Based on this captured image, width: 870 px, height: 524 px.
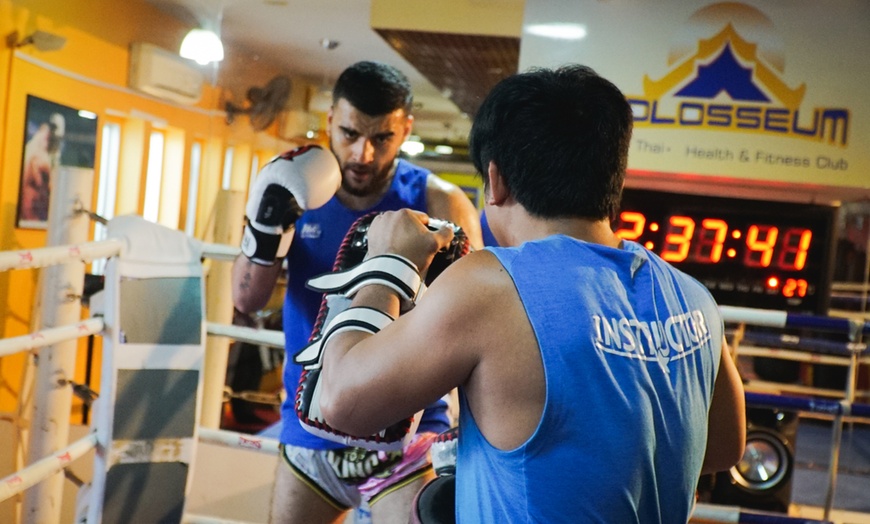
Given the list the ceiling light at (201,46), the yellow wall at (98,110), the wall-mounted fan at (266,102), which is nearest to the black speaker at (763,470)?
the ceiling light at (201,46)

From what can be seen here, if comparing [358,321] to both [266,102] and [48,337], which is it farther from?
[266,102]

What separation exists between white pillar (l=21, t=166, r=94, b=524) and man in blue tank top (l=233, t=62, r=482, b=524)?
687 mm

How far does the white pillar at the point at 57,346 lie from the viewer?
2.35m

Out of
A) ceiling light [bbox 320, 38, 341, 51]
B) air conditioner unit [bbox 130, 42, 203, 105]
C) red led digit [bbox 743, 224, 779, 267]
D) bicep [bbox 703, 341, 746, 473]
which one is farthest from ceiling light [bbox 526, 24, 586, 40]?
ceiling light [bbox 320, 38, 341, 51]

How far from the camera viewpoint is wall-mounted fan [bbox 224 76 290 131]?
833cm

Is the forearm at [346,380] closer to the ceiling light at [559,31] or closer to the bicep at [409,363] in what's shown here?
the bicep at [409,363]

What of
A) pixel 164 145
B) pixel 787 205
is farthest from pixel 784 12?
pixel 164 145

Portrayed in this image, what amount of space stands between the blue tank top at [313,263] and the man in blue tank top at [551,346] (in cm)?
81

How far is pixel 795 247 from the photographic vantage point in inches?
133

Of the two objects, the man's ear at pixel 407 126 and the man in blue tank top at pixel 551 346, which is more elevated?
the man's ear at pixel 407 126

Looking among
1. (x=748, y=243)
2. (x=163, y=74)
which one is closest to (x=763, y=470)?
(x=748, y=243)

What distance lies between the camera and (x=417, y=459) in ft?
5.97

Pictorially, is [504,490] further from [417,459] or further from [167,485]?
[167,485]

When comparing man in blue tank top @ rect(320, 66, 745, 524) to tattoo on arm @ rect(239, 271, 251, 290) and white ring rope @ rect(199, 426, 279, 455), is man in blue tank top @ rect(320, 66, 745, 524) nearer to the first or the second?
tattoo on arm @ rect(239, 271, 251, 290)
